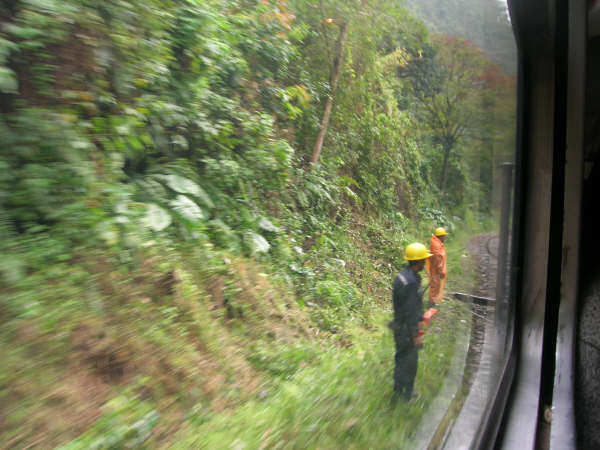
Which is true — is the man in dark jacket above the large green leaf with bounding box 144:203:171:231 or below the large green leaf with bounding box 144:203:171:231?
below

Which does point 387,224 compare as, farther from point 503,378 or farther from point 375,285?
point 503,378

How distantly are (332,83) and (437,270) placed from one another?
219 cm

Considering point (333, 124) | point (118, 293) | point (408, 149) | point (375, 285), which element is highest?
point (333, 124)

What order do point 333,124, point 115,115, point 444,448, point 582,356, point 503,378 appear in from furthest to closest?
point 333,124 → point 503,378 → point 582,356 → point 115,115 → point 444,448

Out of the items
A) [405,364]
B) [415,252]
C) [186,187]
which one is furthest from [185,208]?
[405,364]

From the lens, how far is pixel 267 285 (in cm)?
321

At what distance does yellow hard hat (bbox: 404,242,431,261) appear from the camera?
2.64 metres

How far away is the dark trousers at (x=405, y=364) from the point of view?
236 centimetres

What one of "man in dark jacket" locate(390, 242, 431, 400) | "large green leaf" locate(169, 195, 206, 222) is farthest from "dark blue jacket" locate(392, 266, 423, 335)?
"large green leaf" locate(169, 195, 206, 222)

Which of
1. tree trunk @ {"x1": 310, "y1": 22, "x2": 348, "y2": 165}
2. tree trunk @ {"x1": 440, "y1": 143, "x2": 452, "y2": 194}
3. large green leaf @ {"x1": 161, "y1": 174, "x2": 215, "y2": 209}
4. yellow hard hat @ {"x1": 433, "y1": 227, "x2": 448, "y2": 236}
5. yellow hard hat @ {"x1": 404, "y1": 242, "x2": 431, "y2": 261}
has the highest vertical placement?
tree trunk @ {"x1": 310, "y1": 22, "x2": 348, "y2": 165}

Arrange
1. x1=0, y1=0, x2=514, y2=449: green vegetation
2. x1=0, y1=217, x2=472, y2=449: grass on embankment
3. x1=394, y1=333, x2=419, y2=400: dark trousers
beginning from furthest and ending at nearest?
x1=394, y1=333, x2=419, y2=400: dark trousers, x1=0, y1=0, x2=514, y2=449: green vegetation, x1=0, y1=217, x2=472, y2=449: grass on embankment

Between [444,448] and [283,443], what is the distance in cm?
81

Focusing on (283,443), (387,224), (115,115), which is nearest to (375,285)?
(387,224)

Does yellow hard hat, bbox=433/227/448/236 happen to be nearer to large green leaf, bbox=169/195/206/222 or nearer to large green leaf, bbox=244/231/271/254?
large green leaf, bbox=244/231/271/254
